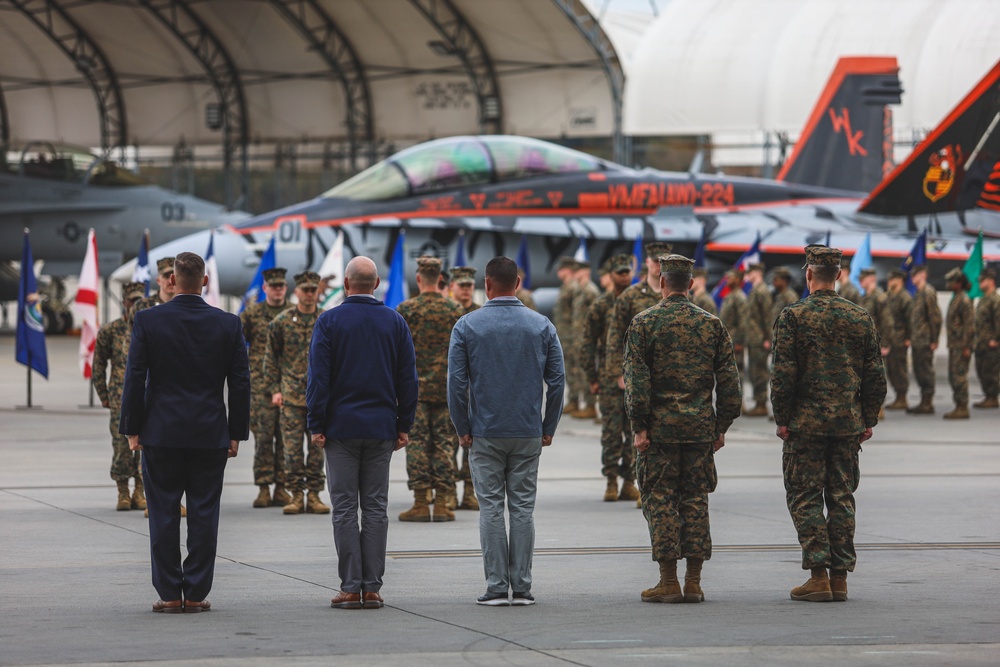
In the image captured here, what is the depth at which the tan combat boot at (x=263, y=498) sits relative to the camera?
35.0 feet

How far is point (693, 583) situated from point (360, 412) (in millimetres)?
1842

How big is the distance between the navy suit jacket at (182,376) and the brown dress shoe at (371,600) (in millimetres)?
969

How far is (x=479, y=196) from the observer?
21.7 meters

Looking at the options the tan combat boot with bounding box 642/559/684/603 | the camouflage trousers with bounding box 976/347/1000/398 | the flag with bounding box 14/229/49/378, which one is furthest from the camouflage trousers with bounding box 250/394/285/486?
the camouflage trousers with bounding box 976/347/1000/398

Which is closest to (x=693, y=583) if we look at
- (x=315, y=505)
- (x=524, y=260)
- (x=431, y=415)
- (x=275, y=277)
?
(x=431, y=415)

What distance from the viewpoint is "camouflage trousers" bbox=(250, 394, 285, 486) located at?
421 inches

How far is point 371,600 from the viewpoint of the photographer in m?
6.84

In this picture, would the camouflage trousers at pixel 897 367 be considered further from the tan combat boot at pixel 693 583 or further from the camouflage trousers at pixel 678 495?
the tan combat boot at pixel 693 583

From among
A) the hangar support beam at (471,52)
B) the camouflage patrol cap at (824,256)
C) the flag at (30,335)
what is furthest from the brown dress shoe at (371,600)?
the hangar support beam at (471,52)

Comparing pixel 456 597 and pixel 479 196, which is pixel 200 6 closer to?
pixel 479 196

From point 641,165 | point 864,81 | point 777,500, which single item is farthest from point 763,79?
point 777,500

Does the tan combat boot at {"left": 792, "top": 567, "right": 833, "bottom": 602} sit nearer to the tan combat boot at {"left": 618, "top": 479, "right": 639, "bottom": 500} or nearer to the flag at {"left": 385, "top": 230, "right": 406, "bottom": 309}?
the tan combat boot at {"left": 618, "top": 479, "right": 639, "bottom": 500}

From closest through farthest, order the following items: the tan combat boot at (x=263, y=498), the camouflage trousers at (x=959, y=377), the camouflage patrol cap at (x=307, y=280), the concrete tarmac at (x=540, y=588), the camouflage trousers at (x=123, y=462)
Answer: the concrete tarmac at (x=540, y=588), the camouflage trousers at (x=123, y=462), the camouflage patrol cap at (x=307, y=280), the tan combat boot at (x=263, y=498), the camouflage trousers at (x=959, y=377)

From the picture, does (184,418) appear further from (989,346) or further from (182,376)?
(989,346)
